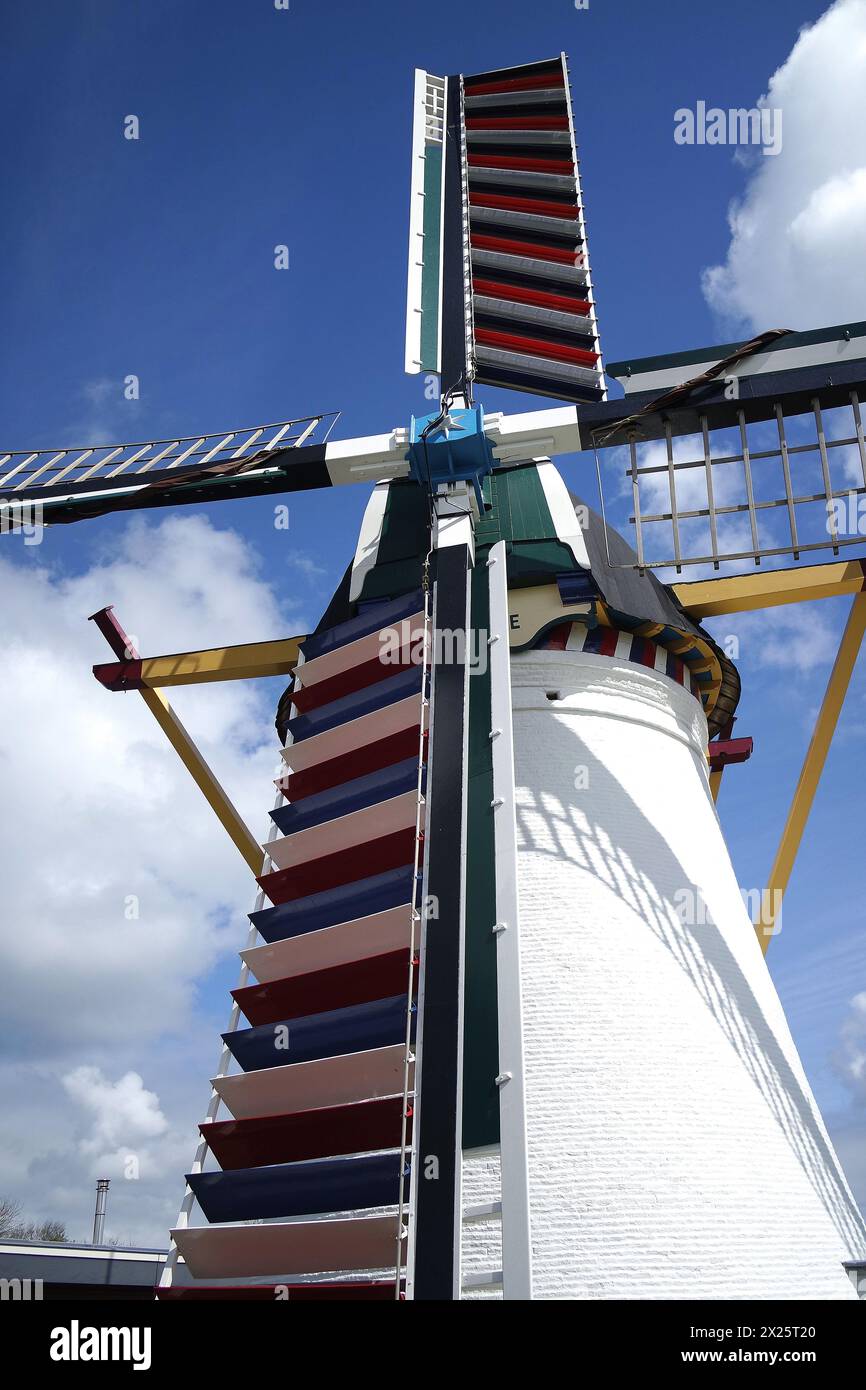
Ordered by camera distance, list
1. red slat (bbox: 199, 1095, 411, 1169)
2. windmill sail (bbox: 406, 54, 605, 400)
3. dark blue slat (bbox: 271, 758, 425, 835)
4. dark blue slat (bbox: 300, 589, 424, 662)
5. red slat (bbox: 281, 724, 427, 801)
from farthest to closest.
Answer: windmill sail (bbox: 406, 54, 605, 400) < dark blue slat (bbox: 300, 589, 424, 662) < red slat (bbox: 281, 724, 427, 801) < dark blue slat (bbox: 271, 758, 425, 835) < red slat (bbox: 199, 1095, 411, 1169)

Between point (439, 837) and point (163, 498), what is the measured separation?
432 centimetres

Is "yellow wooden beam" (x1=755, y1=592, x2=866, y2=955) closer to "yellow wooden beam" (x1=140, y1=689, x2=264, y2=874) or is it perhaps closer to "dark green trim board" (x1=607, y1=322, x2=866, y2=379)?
"dark green trim board" (x1=607, y1=322, x2=866, y2=379)

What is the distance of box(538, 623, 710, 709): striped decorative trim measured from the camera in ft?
27.8

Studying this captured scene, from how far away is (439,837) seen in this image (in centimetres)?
632

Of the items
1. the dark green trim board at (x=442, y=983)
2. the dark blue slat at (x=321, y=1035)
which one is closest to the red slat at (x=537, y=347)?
the dark green trim board at (x=442, y=983)

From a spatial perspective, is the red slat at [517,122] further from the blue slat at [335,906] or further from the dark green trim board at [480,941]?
the blue slat at [335,906]

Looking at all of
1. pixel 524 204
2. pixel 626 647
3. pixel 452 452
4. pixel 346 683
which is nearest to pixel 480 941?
pixel 346 683

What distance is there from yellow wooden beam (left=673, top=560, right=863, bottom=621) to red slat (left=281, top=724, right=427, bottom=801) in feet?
10.3

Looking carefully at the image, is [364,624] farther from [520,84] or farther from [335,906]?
[520,84]

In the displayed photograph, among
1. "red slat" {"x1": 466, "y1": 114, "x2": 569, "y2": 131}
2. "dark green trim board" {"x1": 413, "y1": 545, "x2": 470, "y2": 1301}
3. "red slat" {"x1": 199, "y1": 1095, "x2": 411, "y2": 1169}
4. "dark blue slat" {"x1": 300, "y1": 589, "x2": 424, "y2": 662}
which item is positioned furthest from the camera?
"red slat" {"x1": 466, "y1": 114, "x2": 569, "y2": 131}

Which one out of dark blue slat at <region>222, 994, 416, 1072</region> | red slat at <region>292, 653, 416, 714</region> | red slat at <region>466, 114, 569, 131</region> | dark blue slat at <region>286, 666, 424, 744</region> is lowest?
dark blue slat at <region>222, 994, 416, 1072</region>

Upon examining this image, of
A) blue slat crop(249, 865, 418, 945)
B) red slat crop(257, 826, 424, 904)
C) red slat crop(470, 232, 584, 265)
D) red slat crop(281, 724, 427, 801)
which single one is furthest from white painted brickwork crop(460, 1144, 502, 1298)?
red slat crop(470, 232, 584, 265)

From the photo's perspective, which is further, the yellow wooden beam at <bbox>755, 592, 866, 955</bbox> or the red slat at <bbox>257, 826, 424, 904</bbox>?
the yellow wooden beam at <bbox>755, 592, 866, 955</bbox>
